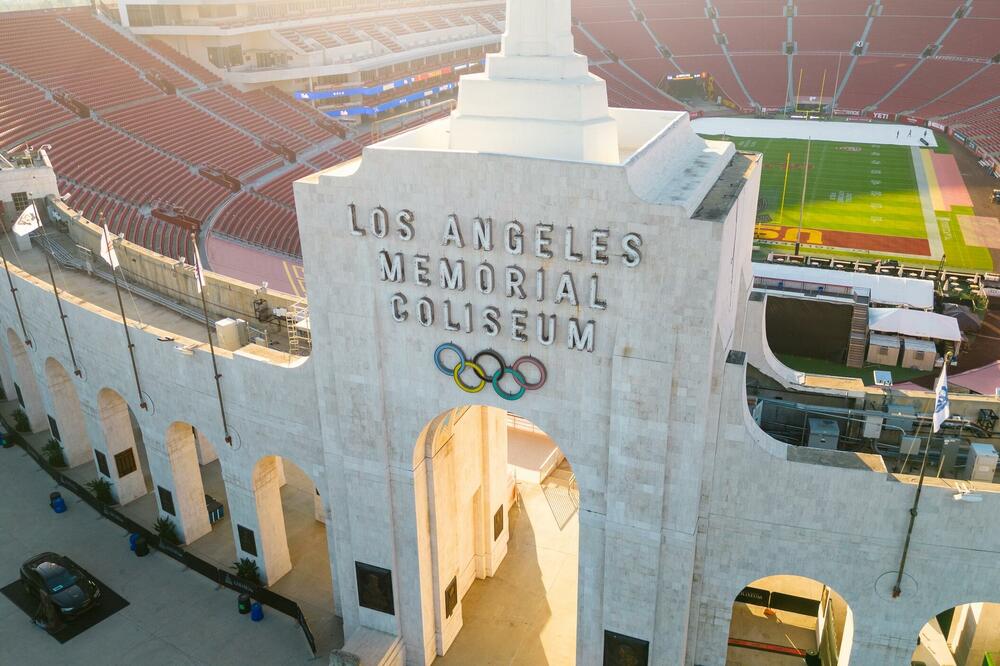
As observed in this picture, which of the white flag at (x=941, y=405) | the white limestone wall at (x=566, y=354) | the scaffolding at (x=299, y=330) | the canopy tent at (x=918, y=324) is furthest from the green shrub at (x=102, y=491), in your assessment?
the canopy tent at (x=918, y=324)

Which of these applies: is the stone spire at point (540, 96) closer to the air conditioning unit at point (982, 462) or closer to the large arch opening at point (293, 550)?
the air conditioning unit at point (982, 462)

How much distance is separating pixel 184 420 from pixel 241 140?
4788 cm

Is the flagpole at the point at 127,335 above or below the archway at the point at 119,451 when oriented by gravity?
above

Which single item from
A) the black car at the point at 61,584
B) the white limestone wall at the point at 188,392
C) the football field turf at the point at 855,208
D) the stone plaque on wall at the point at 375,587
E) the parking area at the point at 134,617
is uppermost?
the white limestone wall at the point at 188,392

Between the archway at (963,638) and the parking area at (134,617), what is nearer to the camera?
the archway at (963,638)

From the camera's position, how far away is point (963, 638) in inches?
788

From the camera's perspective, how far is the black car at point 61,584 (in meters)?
22.8

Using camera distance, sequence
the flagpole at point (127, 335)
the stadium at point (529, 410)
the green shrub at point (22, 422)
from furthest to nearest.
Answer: the green shrub at point (22, 422)
the flagpole at point (127, 335)
the stadium at point (529, 410)

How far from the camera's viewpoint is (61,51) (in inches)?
2574

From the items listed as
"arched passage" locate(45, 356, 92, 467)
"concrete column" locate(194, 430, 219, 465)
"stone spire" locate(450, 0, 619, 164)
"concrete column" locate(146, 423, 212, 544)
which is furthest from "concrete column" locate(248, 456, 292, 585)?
"stone spire" locate(450, 0, 619, 164)

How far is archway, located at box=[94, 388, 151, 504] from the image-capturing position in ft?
86.4

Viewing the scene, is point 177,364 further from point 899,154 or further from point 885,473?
point 899,154

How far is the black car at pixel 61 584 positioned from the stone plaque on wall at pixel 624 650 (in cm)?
1554

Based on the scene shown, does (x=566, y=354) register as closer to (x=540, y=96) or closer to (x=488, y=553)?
(x=540, y=96)
